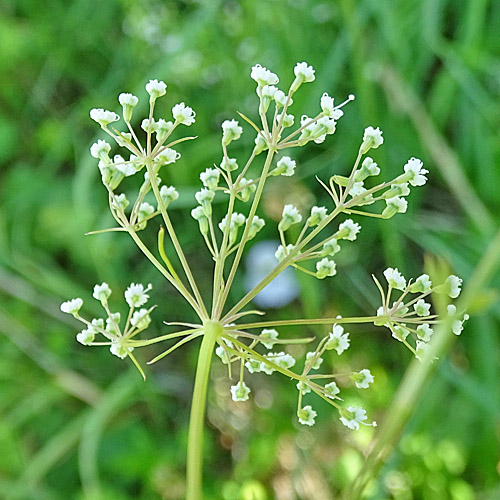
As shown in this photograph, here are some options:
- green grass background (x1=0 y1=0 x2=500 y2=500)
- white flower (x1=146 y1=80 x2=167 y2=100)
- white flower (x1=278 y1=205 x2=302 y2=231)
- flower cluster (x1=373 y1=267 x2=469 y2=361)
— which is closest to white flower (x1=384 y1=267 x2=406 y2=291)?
flower cluster (x1=373 y1=267 x2=469 y2=361)

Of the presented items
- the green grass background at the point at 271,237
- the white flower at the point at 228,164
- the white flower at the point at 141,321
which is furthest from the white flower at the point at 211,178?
the green grass background at the point at 271,237

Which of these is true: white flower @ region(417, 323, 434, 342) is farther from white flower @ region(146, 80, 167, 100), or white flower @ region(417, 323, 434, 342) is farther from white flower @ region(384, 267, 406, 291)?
white flower @ region(146, 80, 167, 100)

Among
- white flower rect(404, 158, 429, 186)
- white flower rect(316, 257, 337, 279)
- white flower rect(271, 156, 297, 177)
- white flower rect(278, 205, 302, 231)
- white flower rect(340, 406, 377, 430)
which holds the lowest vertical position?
white flower rect(340, 406, 377, 430)

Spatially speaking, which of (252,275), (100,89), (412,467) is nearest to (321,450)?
(412,467)

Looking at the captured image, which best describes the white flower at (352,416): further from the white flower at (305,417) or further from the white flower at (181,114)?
the white flower at (181,114)

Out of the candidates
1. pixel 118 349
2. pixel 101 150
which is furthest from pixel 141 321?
pixel 101 150

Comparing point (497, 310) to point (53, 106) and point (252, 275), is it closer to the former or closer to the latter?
point (252, 275)

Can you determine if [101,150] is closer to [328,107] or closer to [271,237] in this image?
[328,107]

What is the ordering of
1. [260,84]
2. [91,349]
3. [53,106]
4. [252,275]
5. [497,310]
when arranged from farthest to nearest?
[53,106], [91,349], [252,275], [497,310], [260,84]
